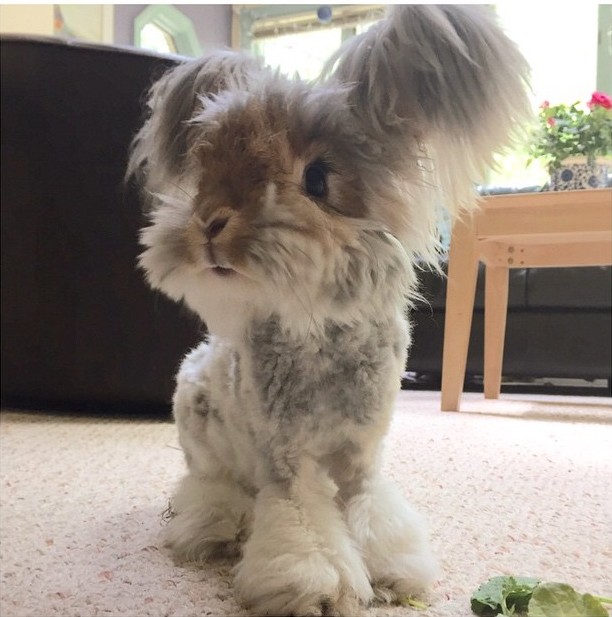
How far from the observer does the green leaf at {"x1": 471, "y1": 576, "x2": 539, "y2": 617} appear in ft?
2.00

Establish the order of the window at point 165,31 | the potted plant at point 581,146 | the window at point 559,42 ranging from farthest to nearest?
the window at point 165,31 → the window at point 559,42 → the potted plant at point 581,146

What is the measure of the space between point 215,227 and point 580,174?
1661 millimetres

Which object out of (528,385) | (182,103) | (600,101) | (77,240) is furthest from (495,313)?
(182,103)

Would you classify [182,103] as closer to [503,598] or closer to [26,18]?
[503,598]

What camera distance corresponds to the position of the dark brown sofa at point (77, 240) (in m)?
1.64

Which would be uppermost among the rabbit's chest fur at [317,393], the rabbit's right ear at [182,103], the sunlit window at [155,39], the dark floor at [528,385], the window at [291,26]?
the window at [291,26]

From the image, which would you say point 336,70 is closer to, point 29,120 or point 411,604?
point 411,604

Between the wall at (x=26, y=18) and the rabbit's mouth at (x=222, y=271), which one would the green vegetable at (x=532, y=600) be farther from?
the wall at (x=26, y=18)

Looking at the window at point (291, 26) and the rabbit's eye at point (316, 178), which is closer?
the rabbit's eye at point (316, 178)

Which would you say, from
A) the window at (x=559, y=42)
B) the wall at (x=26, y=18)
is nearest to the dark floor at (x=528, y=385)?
the window at (x=559, y=42)

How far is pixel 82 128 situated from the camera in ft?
5.43

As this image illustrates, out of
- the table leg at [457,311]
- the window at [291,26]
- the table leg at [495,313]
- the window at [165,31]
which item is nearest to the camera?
the table leg at [457,311]

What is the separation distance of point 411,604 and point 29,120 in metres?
1.46

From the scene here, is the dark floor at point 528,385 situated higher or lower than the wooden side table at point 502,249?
lower
